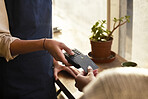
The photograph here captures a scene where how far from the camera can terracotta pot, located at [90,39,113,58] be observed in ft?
4.91

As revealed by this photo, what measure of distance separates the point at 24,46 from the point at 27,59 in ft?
0.45

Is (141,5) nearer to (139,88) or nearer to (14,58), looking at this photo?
(14,58)

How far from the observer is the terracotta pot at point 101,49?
1.50 metres

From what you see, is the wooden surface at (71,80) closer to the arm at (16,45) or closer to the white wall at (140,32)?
the arm at (16,45)

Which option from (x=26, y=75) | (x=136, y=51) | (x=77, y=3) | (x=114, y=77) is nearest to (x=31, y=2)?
(x=26, y=75)

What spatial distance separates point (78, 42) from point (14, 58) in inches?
70.2

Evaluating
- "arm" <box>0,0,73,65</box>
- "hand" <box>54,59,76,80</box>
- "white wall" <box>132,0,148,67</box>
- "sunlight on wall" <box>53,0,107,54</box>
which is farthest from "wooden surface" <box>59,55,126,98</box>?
"sunlight on wall" <box>53,0,107,54</box>

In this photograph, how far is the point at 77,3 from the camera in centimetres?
290

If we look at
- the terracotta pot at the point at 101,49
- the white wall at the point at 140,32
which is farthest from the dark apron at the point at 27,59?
the white wall at the point at 140,32

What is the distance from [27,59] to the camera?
47.7 inches

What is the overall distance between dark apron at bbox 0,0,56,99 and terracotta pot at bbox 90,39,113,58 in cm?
36

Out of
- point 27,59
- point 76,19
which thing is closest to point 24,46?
point 27,59

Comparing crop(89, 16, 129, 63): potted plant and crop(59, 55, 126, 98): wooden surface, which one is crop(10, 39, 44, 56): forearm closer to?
crop(59, 55, 126, 98): wooden surface

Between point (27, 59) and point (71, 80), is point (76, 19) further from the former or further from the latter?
point (27, 59)
